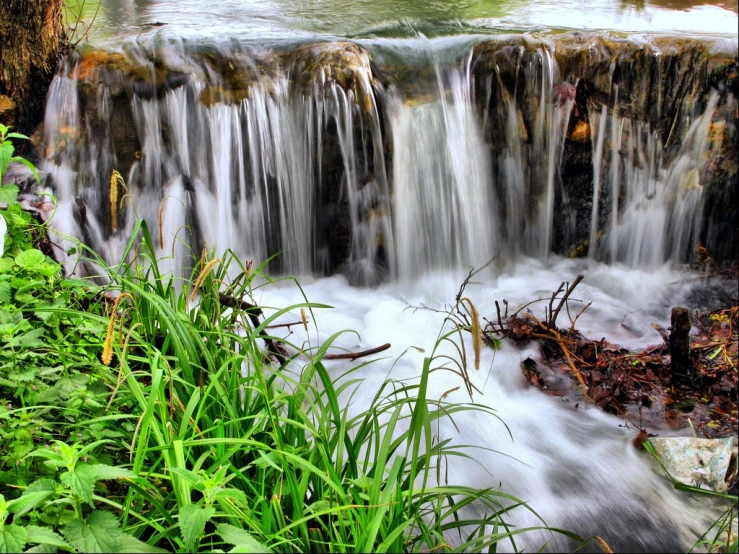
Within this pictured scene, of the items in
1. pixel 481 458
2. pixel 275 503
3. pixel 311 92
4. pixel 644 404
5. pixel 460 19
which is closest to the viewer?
pixel 275 503

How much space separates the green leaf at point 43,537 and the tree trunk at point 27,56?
402cm

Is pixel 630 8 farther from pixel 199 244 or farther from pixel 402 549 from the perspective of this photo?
pixel 402 549

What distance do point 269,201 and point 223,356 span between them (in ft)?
9.32

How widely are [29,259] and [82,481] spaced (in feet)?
4.82

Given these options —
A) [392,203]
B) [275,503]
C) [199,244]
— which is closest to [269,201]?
[199,244]

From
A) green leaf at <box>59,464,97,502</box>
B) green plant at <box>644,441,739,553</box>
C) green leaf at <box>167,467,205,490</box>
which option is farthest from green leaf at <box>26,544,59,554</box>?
green plant at <box>644,441,739,553</box>

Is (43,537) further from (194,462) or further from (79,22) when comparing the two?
(79,22)

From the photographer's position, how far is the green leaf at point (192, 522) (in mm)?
1717

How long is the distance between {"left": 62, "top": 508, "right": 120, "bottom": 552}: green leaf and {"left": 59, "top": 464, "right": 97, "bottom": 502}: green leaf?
0.08m

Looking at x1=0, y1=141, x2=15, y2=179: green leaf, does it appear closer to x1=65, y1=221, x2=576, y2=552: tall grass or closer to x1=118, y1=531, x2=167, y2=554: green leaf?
x1=65, y1=221, x2=576, y2=552: tall grass

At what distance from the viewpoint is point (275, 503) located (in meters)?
2.02

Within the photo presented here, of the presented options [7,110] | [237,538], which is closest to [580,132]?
[7,110]

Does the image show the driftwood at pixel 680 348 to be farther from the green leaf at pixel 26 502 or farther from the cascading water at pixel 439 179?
the green leaf at pixel 26 502

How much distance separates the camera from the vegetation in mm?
1859
